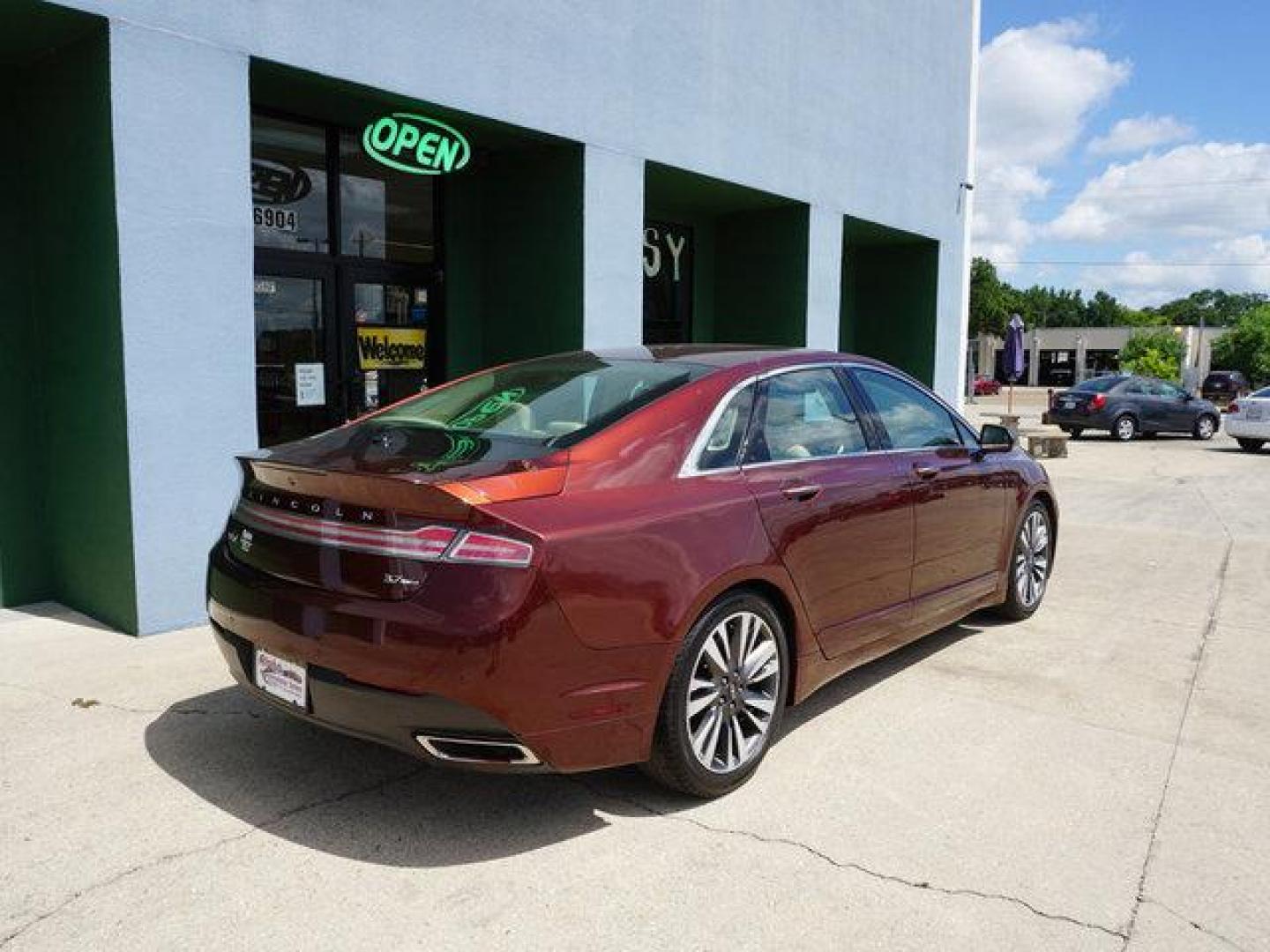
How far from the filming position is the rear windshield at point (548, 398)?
3.55 m

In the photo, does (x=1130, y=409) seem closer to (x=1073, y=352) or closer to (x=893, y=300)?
(x=893, y=300)

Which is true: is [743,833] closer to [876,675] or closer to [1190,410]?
[876,675]

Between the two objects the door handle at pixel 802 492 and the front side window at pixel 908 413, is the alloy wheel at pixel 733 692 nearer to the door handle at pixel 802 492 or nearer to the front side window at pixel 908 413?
the door handle at pixel 802 492

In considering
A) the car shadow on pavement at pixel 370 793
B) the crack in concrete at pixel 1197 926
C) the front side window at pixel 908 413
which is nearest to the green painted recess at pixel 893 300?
the front side window at pixel 908 413

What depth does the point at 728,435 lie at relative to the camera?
3732 millimetres

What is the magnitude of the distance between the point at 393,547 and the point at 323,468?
0.46m

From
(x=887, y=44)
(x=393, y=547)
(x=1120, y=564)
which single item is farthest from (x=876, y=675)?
(x=887, y=44)

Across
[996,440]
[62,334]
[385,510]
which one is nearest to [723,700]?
[385,510]

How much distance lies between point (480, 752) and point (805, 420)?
1.96m

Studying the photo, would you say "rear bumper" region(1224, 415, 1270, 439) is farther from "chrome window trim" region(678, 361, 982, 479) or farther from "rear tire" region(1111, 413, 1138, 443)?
"chrome window trim" region(678, 361, 982, 479)

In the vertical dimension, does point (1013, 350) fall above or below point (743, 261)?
below

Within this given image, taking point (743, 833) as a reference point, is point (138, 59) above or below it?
above

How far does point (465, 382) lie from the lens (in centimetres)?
445

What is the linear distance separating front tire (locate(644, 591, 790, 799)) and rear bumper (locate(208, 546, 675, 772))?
0.11 metres
